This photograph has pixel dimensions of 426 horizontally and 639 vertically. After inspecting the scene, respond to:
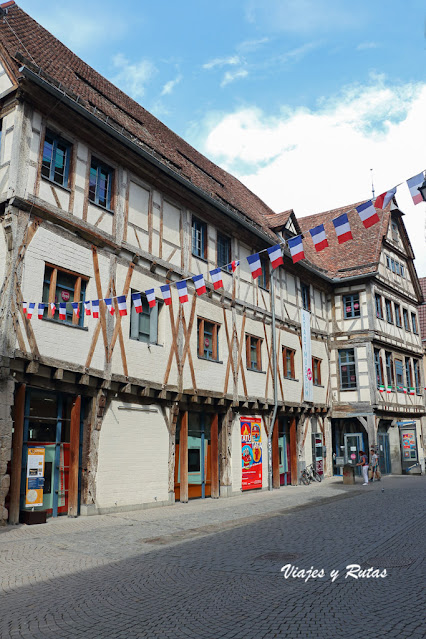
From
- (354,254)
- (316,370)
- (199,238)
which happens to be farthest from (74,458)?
(354,254)

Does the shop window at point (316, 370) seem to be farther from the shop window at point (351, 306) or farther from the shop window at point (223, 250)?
the shop window at point (223, 250)

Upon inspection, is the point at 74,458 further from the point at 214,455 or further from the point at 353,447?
the point at 353,447

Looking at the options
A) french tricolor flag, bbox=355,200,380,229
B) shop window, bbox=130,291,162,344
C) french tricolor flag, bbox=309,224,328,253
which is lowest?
shop window, bbox=130,291,162,344

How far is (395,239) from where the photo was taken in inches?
1129

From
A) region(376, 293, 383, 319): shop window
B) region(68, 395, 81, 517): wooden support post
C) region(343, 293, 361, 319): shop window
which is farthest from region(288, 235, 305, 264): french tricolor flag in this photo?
region(376, 293, 383, 319): shop window

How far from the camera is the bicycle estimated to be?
819 inches

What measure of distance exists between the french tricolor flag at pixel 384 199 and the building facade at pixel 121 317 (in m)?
6.09

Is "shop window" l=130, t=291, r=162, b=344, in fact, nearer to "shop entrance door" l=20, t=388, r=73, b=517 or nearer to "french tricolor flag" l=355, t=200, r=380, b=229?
"shop entrance door" l=20, t=388, r=73, b=517

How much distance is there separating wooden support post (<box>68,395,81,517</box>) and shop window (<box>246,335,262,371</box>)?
7.64 meters

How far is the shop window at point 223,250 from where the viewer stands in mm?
17828

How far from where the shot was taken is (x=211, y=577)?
6695 millimetres

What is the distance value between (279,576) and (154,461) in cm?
750

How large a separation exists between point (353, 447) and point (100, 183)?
16.6 m

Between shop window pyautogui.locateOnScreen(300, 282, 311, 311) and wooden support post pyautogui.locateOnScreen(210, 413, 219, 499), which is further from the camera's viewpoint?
shop window pyautogui.locateOnScreen(300, 282, 311, 311)
